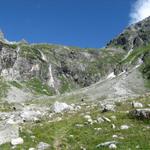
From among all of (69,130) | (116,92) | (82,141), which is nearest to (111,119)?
(69,130)

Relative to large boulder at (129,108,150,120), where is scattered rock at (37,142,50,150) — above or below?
below

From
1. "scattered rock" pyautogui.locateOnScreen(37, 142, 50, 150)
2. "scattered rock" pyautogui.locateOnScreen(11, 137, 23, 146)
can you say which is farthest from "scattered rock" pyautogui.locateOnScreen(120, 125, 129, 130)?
"scattered rock" pyautogui.locateOnScreen(11, 137, 23, 146)

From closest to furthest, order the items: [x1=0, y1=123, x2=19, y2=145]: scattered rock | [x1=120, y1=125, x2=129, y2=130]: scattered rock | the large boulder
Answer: [x1=0, y1=123, x2=19, y2=145]: scattered rock, [x1=120, y1=125, x2=129, y2=130]: scattered rock, the large boulder

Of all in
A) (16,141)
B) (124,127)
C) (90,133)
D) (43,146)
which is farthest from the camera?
(124,127)

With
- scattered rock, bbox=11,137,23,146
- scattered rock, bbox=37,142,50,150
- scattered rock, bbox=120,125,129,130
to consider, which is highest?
scattered rock, bbox=120,125,129,130

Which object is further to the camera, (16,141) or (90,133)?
(90,133)

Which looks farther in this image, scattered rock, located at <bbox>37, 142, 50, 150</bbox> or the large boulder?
the large boulder

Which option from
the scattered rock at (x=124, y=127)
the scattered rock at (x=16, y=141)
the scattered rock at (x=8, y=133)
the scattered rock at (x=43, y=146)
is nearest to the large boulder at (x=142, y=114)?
the scattered rock at (x=124, y=127)

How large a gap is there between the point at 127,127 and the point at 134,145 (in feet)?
21.8

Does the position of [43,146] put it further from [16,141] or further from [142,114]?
[142,114]

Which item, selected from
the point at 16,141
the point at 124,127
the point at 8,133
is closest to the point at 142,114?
Answer: the point at 124,127

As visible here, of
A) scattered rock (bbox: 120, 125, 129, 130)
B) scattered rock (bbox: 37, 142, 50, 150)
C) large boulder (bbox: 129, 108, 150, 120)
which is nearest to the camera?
scattered rock (bbox: 37, 142, 50, 150)

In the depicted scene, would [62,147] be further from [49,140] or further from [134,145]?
[134,145]

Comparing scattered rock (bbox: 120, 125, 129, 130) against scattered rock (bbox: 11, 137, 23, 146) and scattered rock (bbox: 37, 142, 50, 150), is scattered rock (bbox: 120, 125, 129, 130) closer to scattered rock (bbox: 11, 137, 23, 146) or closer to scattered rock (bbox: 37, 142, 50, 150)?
scattered rock (bbox: 37, 142, 50, 150)
